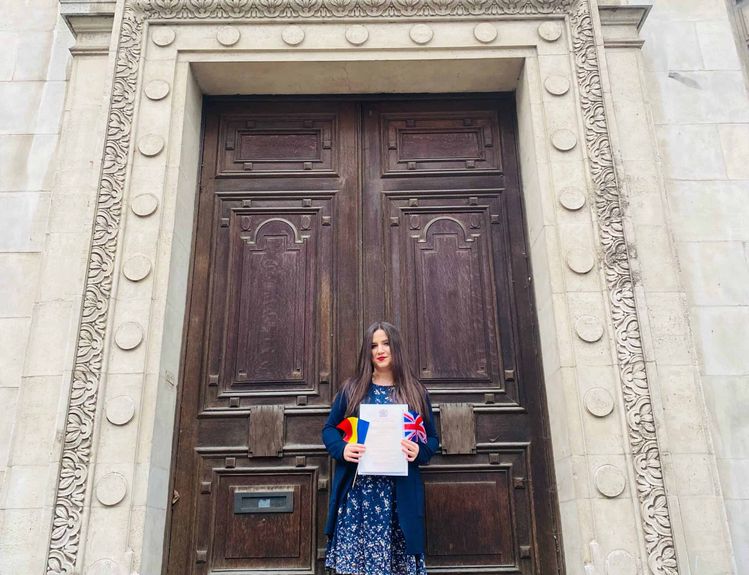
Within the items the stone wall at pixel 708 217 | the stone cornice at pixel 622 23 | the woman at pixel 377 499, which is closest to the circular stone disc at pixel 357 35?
the stone cornice at pixel 622 23

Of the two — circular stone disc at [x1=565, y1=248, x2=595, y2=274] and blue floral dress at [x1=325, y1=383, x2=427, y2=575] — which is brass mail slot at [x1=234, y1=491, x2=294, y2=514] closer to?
blue floral dress at [x1=325, y1=383, x2=427, y2=575]

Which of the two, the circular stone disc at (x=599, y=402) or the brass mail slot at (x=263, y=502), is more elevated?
the circular stone disc at (x=599, y=402)

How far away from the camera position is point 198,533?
5.27 m

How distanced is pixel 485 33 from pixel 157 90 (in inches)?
118

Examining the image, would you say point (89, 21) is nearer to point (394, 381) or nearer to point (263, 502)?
point (394, 381)

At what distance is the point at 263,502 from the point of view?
5.37m

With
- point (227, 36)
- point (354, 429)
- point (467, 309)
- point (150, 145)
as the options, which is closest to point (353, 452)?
point (354, 429)

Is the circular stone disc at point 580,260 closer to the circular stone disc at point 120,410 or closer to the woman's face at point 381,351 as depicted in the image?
the woman's face at point 381,351

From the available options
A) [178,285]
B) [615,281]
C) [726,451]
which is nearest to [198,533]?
[178,285]

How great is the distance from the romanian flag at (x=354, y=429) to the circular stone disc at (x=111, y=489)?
5.25 ft

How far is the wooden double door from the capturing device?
17.4 feet

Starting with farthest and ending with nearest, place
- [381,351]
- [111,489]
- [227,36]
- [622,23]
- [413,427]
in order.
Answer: [622,23] < [227,36] < [381,351] < [111,489] < [413,427]

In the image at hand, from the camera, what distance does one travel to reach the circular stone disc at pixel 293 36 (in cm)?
601

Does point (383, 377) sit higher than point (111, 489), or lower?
higher
